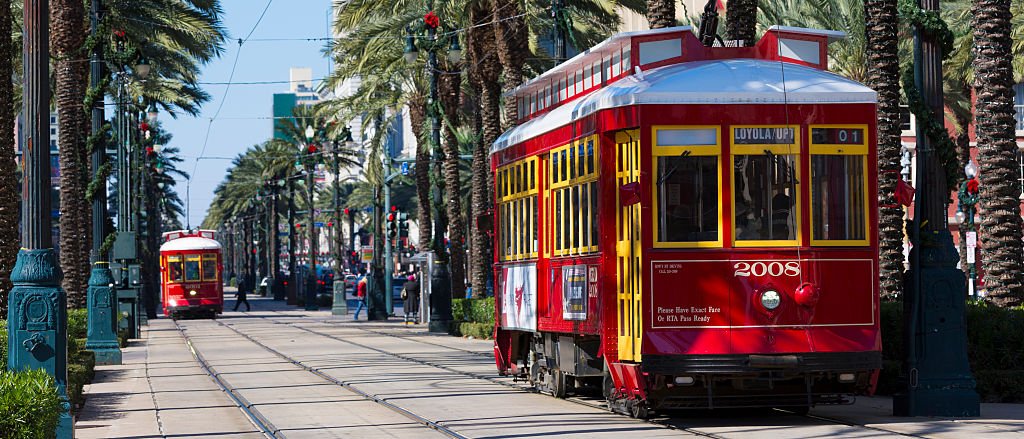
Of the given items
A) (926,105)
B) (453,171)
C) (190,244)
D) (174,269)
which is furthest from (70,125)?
(190,244)

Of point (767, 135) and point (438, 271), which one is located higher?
point (767, 135)

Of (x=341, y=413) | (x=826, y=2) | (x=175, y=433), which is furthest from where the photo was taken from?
(x=826, y=2)

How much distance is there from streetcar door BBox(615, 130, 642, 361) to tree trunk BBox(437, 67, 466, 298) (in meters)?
28.5

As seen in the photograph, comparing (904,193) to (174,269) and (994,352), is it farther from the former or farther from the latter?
(174,269)

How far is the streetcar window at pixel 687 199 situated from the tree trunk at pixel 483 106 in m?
24.6

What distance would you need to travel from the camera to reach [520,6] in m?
36.9

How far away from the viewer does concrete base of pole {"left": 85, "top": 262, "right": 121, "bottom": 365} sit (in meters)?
28.7

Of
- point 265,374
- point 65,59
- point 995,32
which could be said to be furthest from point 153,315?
point 995,32

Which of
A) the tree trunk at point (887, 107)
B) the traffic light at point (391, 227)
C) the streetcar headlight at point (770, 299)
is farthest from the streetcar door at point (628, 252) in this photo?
the traffic light at point (391, 227)

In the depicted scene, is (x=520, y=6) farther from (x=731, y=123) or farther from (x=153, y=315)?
(x=153, y=315)

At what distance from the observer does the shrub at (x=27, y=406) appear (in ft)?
34.4

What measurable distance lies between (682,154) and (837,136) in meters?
1.42

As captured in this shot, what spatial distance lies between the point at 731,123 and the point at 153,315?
51696 mm

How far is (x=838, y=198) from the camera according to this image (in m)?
14.5
